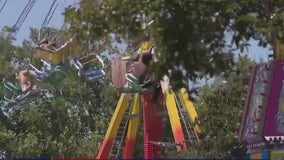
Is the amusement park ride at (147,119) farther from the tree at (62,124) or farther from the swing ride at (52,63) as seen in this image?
the tree at (62,124)

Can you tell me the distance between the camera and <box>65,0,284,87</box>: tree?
1101 centimetres

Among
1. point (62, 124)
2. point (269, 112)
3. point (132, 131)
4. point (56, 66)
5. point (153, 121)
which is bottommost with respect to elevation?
point (269, 112)

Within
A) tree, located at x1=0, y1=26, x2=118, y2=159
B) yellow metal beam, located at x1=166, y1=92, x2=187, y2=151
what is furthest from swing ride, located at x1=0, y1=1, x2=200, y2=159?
tree, located at x1=0, y1=26, x2=118, y2=159

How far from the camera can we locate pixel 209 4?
37.5 ft

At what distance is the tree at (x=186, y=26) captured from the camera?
11008 mm

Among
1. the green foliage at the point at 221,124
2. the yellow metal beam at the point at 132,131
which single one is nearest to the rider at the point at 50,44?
the green foliage at the point at 221,124

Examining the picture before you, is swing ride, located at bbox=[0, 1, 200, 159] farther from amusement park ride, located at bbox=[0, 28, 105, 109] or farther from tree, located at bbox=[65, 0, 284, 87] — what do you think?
tree, located at bbox=[65, 0, 284, 87]

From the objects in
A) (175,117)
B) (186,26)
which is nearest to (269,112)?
(186,26)

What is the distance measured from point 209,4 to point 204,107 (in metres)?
18.7

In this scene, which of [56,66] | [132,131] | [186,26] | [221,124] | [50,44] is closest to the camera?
[186,26]

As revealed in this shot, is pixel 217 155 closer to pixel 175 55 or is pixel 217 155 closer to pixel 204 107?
pixel 204 107

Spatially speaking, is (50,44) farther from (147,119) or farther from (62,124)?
(62,124)

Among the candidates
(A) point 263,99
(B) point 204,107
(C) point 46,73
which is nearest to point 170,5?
(A) point 263,99

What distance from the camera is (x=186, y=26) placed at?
11023 mm
